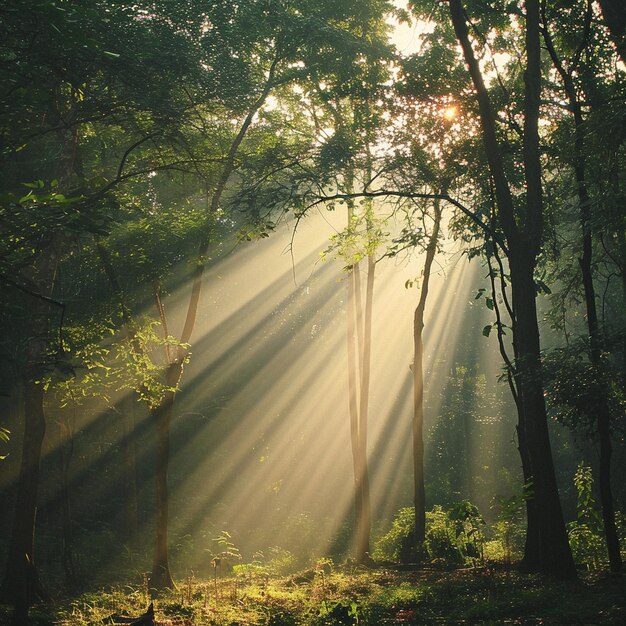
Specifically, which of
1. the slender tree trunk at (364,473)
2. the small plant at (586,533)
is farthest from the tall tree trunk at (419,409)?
the small plant at (586,533)

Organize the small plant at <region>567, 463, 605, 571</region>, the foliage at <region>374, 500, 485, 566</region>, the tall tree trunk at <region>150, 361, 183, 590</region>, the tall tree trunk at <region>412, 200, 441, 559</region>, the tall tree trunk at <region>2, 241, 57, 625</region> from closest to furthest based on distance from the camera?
the tall tree trunk at <region>2, 241, 57, 625</region> → the small plant at <region>567, 463, 605, 571</region> → the tall tree trunk at <region>150, 361, 183, 590</region> → the foliage at <region>374, 500, 485, 566</region> → the tall tree trunk at <region>412, 200, 441, 559</region>

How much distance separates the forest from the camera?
7.53 m

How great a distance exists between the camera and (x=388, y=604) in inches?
319

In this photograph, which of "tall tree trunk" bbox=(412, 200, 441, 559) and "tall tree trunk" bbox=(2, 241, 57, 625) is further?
"tall tree trunk" bbox=(412, 200, 441, 559)

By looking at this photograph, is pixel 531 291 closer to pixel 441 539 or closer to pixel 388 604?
pixel 388 604

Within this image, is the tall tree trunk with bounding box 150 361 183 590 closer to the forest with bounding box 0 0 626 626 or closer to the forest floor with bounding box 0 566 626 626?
the forest with bounding box 0 0 626 626

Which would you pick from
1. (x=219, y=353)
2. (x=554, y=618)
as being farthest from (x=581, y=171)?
(x=219, y=353)

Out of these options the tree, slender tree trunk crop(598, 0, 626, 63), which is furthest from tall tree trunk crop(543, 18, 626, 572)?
slender tree trunk crop(598, 0, 626, 63)

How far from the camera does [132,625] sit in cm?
646

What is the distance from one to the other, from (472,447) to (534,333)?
97.7 ft

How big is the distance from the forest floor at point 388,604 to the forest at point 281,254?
72mm

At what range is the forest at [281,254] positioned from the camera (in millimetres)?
7527

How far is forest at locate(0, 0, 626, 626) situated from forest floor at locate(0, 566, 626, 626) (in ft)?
0.24

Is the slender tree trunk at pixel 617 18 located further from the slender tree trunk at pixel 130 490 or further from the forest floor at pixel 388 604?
the slender tree trunk at pixel 130 490
